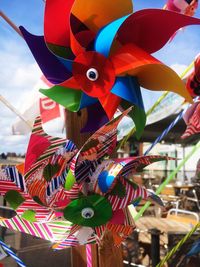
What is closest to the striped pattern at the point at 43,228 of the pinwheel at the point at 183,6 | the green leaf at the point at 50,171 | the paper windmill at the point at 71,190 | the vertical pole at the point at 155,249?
the paper windmill at the point at 71,190

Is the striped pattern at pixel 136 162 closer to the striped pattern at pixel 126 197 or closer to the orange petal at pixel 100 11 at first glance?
the striped pattern at pixel 126 197

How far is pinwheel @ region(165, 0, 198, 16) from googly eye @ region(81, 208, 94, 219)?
2.42ft

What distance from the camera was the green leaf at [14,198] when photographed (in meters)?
0.68

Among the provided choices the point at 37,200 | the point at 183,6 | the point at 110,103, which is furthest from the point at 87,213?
the point at 183,6

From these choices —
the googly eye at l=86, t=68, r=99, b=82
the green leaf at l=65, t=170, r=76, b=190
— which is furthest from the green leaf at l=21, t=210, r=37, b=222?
the googly eye at l=86, t=68, r=99, b=82

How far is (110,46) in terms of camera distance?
65cm

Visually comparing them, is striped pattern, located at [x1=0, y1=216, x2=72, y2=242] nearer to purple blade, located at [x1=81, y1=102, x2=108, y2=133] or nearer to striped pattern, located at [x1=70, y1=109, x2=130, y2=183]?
striped pattern, located at [x1=70, y1=109, x2=130, y2=183]

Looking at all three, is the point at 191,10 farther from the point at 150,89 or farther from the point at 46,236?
the point at 46,236

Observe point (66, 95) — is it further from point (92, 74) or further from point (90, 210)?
point (90, 210)

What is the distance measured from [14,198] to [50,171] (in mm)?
98

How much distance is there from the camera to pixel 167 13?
2.11ft

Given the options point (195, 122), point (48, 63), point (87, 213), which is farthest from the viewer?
point (195, 122)

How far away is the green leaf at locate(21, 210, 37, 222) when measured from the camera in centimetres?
68

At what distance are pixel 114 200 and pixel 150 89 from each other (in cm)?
26
